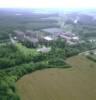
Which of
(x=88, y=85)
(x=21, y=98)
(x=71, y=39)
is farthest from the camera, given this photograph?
(x=71, y=39)

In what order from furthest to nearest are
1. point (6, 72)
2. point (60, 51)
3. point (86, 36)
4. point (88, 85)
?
point (86, 36) < point (60, 51) < point (6, 72) < point (88, 85)

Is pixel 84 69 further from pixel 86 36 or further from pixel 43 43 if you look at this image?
pixel 86 36

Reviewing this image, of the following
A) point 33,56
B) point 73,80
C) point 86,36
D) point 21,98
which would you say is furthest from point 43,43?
point 21,98

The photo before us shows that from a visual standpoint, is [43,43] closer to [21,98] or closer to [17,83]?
[17,83]

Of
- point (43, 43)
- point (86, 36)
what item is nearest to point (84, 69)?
point (43, 43)

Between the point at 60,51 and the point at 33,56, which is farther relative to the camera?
the point at 60,51

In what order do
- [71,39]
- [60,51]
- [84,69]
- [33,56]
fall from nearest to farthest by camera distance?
[84,69] → [33,56] → [60,51] → [71,39]
